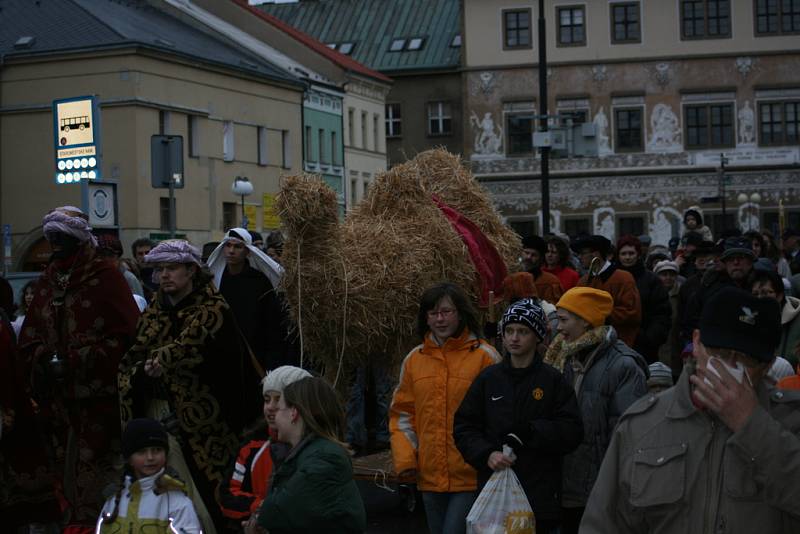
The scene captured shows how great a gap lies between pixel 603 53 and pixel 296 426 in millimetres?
56968

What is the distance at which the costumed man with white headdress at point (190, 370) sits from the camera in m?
8.64

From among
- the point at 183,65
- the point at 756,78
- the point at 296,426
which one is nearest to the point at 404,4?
the point at 756,78

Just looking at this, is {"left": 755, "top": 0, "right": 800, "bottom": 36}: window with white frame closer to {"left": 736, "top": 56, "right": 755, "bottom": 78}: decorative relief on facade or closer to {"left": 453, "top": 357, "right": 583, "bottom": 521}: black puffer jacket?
{"left": 736, "top": 56, "right": 755, "bottom": 78}: decorative relief on facade

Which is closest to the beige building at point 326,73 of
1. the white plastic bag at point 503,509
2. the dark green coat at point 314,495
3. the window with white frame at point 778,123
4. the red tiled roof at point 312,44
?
the red tiled roof at point 312,44

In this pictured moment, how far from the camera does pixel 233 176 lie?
54.5 meters

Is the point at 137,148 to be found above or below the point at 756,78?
below

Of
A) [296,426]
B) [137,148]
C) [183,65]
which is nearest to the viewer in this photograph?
[296,426]

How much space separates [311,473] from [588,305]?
2.05m

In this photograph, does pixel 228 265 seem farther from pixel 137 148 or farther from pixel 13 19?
pixel 13 19

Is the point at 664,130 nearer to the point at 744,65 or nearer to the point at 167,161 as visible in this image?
the point at 744,65

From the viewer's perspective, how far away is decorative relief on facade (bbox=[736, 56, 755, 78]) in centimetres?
6091

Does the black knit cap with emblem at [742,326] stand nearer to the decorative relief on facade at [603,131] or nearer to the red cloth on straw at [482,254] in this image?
the red cloth on straw at [482,254]

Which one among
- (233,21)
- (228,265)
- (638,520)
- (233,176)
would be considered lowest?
(638,520)

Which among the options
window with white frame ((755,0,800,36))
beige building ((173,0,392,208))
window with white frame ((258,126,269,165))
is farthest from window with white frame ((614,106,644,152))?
window with white frame ((258,126,269,165))
